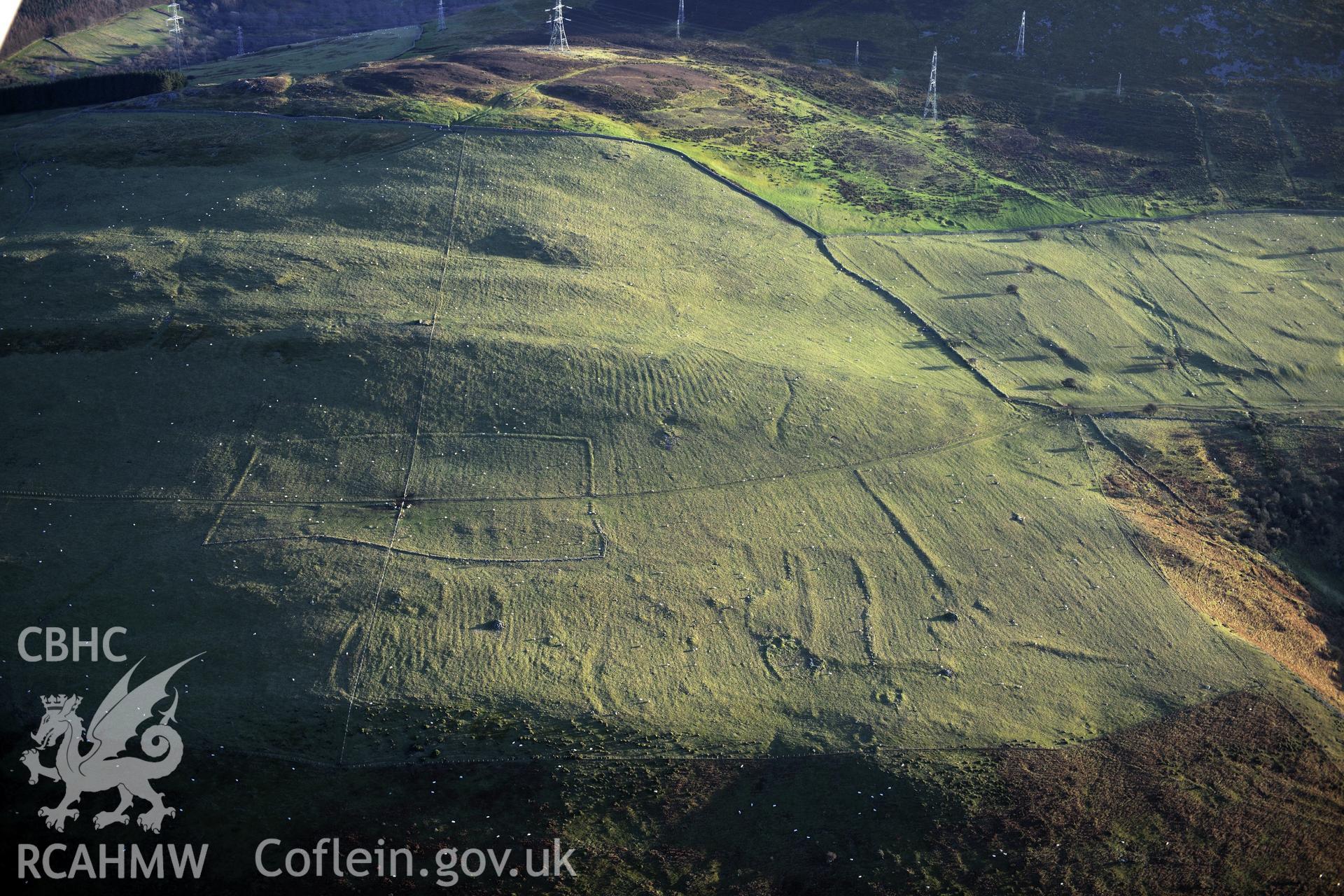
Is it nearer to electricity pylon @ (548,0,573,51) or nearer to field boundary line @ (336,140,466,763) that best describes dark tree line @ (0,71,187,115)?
field boundary line @ (336,140,466,763)

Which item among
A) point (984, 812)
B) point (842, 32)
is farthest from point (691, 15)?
point (984, 812)

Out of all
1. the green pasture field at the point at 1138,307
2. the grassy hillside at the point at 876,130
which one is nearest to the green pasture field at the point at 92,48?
the grassy hillside at the point at 876,130

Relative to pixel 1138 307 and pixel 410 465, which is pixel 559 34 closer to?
pixel 1138 307

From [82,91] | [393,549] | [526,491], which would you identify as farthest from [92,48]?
[393,549]

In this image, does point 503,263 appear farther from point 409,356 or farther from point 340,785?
point 340,785

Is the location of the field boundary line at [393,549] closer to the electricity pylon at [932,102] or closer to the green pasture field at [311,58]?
the green pasture field at [311,58]

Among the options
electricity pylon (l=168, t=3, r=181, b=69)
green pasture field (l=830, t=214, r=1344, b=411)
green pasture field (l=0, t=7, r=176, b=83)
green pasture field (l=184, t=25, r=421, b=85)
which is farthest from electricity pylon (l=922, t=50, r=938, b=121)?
green pasture field (l=0, t=7, r=176, b=83)
